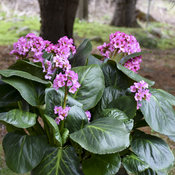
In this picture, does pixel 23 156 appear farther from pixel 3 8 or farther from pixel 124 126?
pixel 3 8

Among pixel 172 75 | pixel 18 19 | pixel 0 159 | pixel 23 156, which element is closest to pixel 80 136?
pixel 23 156

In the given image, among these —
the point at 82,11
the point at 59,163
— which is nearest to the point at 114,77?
the point at 59,163

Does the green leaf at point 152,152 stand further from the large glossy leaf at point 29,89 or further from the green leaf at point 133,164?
the large glossy leaf at point 29,89

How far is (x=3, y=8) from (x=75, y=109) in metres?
10.3

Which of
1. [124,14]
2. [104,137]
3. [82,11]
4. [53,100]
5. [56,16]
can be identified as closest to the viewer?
[104,137]

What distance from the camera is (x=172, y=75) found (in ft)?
15.3

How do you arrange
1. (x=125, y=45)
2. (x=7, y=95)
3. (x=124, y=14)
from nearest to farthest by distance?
1. (x=7, y=95)
2. (x=125, y=45)
3. (x=124, y=14)

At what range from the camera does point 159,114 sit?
61.3 inches

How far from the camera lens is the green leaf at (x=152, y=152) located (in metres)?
1.50

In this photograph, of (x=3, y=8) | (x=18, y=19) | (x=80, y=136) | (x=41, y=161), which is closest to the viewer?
(x=80, y=136)

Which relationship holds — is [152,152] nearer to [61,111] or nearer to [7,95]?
[61,111]

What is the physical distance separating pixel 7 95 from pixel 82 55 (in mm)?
554

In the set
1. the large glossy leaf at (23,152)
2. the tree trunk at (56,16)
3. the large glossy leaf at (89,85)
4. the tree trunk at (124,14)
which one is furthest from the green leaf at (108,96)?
the tree trunk at (124,14)

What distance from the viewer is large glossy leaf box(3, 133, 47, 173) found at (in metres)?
1.36
